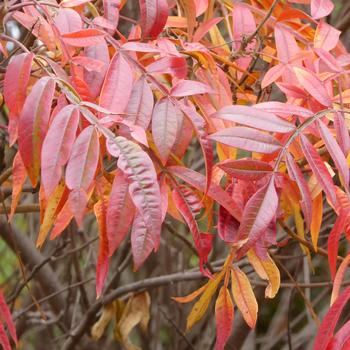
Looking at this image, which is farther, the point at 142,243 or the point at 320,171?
the point at 320,171

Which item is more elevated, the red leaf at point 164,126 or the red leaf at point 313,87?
the red leaf at point 313,87

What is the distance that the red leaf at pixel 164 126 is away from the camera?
93 centimetres

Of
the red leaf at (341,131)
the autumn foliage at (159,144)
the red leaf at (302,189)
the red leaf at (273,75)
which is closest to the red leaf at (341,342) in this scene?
the autumn foliage at (159,144)

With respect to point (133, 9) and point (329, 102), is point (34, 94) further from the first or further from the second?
point (133, 9)

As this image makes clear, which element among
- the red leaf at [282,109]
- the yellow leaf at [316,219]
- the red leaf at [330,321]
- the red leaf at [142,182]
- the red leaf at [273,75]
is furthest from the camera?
the red leaf at [273,75]

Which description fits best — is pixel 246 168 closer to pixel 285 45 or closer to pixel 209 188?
pixel 209 188

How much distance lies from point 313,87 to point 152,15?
26 cm

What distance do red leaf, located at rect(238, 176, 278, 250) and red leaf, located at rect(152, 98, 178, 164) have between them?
0.41ft

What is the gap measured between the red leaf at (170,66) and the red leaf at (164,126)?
67mm

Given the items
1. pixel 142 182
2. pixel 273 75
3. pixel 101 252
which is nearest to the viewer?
pixel 142 182

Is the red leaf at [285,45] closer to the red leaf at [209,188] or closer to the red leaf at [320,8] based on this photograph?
the red leaf at [320,8]

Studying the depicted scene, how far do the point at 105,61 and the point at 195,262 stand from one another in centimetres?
201

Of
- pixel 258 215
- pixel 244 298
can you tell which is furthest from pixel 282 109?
pixel 244 298

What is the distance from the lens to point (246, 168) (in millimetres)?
938
